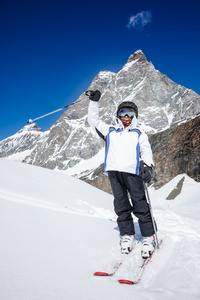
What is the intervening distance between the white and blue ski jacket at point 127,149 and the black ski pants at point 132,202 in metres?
0.15

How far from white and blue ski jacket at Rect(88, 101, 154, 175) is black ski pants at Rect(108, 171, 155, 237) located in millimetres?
153

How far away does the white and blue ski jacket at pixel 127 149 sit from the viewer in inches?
135

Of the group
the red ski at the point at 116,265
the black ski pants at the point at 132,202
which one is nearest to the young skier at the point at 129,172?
the black ski pants at the point at 132,202

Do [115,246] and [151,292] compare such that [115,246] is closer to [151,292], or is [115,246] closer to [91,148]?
[151,292]

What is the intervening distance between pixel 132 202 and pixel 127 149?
35.6 inches

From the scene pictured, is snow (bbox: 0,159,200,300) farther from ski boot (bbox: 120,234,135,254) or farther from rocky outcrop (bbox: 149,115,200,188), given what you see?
rocky outcrop (bbox: 149,115,200,188)

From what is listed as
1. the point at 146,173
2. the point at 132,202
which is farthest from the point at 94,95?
the point at 132,202

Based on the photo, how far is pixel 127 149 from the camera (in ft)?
11.4

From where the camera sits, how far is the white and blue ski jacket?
3418 mm

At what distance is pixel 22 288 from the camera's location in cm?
154

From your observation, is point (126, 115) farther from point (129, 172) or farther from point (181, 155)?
point (181, 155)

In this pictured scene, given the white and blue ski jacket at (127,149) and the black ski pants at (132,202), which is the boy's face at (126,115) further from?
the black ski pants at (132,202)

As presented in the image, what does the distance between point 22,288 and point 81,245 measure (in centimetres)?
142

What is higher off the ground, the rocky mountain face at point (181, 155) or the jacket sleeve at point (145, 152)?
the rocky mountain face at point (181, 155)
